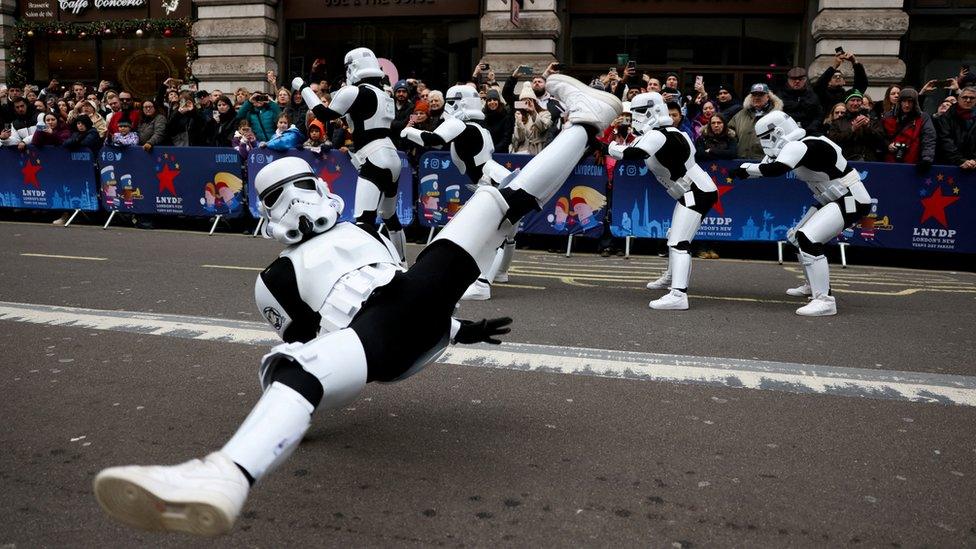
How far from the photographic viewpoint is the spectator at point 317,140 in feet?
40.2

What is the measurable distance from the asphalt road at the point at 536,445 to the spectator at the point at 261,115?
285 inches

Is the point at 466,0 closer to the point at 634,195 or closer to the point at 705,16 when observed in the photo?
the point at 705,16

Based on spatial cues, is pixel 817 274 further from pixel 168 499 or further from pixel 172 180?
pixel 172 180

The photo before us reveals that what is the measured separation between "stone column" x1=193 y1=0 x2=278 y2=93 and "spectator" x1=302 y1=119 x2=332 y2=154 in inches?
250

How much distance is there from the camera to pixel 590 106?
361cm

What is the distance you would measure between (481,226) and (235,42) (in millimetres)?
16536

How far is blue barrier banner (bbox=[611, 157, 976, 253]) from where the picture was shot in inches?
410

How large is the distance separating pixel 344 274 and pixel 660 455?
1.45 m

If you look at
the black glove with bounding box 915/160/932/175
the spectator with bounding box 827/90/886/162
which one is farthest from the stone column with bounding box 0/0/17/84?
the black glove with bounding box 915/160/932/175

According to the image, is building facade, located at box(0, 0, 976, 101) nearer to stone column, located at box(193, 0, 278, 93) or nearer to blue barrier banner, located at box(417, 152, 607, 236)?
stone column, located at box(193, 0, 278, 93)

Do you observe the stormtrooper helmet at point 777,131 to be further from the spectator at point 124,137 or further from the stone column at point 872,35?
the spectator at point 124,137

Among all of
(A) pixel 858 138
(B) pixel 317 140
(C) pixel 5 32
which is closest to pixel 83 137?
(B) pixel 317 140

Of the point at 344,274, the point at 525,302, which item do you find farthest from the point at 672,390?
the point at 525,302

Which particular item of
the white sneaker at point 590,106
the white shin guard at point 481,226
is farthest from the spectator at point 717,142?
the white shin guard at point 481,226
